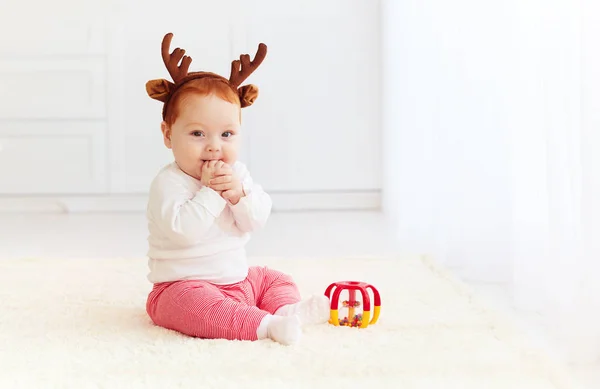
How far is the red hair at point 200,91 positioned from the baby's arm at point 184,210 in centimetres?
12

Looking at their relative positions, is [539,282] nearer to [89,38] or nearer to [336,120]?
[336,120]

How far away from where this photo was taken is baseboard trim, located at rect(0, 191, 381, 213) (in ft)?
11.2

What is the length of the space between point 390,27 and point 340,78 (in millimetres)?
350

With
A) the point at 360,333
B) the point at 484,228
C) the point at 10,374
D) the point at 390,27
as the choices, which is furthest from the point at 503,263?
the point at 390,27

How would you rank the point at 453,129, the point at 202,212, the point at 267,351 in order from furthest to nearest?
the point at 453,129 → the point at 202,212 → the point at 267,351

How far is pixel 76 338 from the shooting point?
1276 mm

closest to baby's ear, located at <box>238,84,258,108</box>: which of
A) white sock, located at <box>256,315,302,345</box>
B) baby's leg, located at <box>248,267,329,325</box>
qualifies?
baby's leg, located at <box>248,267,329,325</box>

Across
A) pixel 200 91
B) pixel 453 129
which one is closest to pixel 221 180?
pixel 200 91

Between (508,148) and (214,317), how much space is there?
889 millimetres

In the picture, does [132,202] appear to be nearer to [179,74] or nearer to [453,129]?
[453,129]

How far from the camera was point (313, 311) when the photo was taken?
132 centimetres

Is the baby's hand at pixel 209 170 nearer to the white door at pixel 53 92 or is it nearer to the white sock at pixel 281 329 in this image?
the white sock at pixel 281 329

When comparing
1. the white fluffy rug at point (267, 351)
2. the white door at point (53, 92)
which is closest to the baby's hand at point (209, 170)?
the white fluffy rug at point (267, 351)

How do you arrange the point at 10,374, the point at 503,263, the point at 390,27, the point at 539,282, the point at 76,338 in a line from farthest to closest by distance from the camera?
the point at 390,27, the point at 503,263, the point at 539,282, the point at 76,338, the point at 10,374
